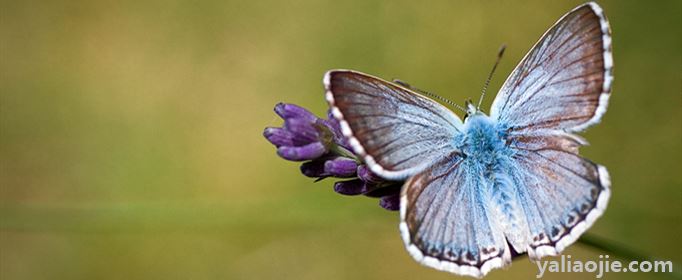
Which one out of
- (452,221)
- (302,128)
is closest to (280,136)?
(302,128)

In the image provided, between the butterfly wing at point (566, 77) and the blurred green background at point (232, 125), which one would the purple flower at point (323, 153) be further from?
the blurred green background at point (232, 125)

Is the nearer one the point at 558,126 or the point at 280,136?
the point at 558,126

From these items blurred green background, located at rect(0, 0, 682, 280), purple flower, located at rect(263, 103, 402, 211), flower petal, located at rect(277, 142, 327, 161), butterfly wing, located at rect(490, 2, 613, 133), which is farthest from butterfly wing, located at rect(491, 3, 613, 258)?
blurred green background, located at rect(0, 0, 682, 280)

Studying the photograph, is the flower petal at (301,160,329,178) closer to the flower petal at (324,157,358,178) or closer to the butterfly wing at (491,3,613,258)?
the flower petal at (324,157,358,178)

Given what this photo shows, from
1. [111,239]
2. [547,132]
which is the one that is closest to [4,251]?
[111,239]

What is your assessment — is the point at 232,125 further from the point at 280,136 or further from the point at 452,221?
the point at 452,221
